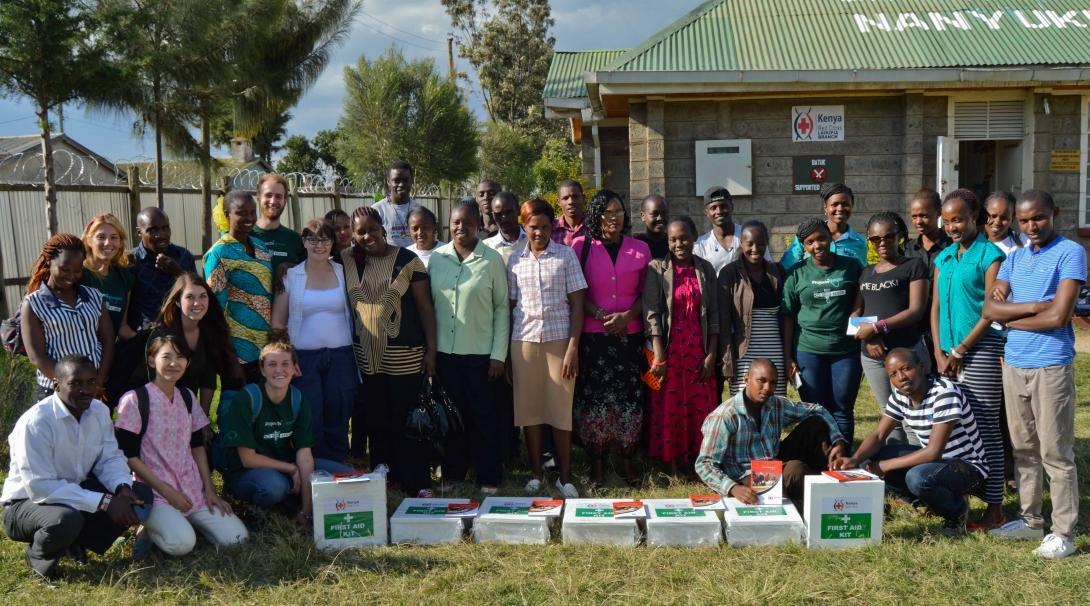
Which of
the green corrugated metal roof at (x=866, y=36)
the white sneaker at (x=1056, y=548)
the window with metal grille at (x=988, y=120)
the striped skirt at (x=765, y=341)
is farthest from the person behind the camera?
the window with metal grille at (x=988, y=120)

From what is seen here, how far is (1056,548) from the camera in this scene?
4117 mm

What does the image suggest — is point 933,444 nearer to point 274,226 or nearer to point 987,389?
point 987,389

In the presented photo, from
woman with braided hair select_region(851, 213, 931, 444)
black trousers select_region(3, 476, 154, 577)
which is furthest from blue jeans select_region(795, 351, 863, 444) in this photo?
black trousers select_region(3, 476, 154, 577)

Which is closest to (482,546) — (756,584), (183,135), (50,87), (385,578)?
(385,578)

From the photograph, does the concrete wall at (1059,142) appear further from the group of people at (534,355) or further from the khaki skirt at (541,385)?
the khaki skirt at (541,385)

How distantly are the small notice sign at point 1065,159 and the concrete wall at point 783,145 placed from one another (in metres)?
1.38

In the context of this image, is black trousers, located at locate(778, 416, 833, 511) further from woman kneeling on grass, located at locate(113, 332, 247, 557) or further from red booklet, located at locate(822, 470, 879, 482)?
woman kneeling on grass, located at locate(113, 332, 247, 557)

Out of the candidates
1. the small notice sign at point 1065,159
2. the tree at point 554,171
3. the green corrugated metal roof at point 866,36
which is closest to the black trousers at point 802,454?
the green corrugated metal roof at point 866,36


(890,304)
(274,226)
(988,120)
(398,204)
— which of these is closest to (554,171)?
(988,120)

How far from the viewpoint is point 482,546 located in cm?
442

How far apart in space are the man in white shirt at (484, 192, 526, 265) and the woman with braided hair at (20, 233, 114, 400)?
2282 millimetres

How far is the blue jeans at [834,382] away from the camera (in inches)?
205

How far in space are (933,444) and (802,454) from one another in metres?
0.75

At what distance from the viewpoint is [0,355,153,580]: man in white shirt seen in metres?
4.00
